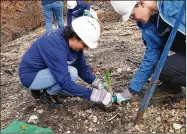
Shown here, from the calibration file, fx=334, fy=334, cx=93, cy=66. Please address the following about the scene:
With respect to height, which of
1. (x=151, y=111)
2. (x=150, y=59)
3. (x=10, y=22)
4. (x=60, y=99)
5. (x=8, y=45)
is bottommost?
(x=10, y=22)

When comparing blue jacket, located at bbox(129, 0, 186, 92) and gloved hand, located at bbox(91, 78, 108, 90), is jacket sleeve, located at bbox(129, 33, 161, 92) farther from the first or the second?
gloved hand, located at bbox(91, 78, 108, 90)

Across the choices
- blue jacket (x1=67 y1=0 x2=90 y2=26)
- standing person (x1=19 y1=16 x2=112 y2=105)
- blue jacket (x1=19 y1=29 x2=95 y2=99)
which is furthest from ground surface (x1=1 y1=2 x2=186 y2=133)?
blue jacket (x1=67 y1=0 x2=90 y2=26)

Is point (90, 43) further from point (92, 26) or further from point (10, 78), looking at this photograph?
point (10, 78)

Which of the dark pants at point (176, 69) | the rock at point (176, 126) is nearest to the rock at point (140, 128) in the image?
the rock at point (176, 126)

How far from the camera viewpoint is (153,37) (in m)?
2.79

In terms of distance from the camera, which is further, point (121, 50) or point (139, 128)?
point (121, 50)

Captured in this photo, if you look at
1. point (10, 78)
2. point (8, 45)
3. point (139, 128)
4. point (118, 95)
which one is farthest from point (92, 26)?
point (8, 45)

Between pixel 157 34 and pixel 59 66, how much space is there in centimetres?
88

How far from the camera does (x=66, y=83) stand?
2969 millimetres

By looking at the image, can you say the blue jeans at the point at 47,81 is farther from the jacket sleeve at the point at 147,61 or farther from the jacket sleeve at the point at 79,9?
the jacket sleeve at the point at 79,9

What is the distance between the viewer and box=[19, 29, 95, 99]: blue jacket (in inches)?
114

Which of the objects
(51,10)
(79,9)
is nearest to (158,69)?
(79,9)

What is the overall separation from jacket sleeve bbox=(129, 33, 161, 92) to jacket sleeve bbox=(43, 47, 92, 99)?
1.74 feet

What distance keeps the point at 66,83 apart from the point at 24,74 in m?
0.49
